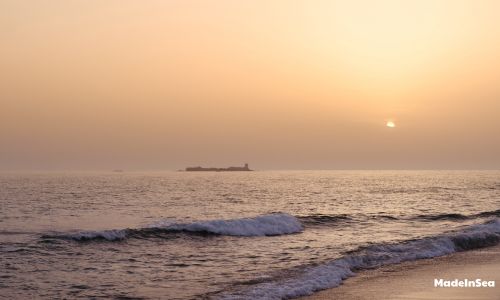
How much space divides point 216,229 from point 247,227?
85.3 inches

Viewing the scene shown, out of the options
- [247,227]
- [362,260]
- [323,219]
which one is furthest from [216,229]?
[362,260]

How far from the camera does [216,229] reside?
35250 mm

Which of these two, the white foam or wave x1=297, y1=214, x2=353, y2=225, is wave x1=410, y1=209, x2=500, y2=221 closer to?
wave x1=297, y1=214, x2=353, y2=225

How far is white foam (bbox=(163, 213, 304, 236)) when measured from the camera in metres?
35.1

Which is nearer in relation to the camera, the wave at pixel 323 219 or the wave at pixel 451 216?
the wave at pixel 323 219

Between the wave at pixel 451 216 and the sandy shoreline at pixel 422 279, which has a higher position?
the sandy shoreline at pixel 422 279

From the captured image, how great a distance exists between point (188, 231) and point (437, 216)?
24.3 metres

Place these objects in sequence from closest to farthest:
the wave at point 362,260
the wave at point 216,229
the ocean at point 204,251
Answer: the wave at point 362,260, the ocean at point 204,251, the wave at point 216,229

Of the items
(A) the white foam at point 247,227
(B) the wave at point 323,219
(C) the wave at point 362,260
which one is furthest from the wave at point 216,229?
(C) the wave at point 362,260

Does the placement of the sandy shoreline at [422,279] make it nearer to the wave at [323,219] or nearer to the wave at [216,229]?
the wave at [216,229]

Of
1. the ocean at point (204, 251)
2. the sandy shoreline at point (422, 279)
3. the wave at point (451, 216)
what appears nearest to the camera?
the sandy shoreline at point (422, 279)

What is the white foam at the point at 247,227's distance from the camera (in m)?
35.1

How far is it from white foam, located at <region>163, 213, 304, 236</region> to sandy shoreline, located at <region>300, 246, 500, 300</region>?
1348 cm

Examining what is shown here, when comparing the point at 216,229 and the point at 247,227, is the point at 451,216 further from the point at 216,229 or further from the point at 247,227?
the point at 216,229
